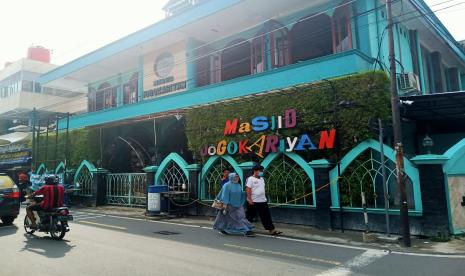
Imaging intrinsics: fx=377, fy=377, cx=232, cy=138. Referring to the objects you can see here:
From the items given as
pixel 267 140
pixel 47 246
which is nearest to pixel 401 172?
pixel 267 140

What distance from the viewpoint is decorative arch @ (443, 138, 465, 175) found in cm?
880

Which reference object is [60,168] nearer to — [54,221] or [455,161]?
[54,221]

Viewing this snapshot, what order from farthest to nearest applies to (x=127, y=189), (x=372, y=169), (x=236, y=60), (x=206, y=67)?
(x=206, y=67), (x=236, y=60), (x=127, y=189), (x=372, y=169)

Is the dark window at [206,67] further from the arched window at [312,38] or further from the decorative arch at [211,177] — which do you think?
the decorative arch at [211,177]

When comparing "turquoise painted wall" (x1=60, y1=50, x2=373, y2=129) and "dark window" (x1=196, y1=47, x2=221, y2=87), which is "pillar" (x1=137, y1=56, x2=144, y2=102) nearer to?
"turquoise painted wall" (x1=60, y1=50, x2=373, y2=129)

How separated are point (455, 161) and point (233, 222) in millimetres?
5602

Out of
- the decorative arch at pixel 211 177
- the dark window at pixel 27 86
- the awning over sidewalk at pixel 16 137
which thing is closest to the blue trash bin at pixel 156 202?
the decorative arch at pixel 211 177

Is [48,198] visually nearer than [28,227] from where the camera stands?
Yes

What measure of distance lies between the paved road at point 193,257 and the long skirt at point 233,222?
1.01ft

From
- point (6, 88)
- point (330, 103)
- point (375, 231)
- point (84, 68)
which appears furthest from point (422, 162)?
point (6, 88)

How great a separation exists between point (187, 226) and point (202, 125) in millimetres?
4443

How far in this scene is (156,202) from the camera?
13289 mm

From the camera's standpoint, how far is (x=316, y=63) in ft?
40.0

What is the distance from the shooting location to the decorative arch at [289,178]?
11078mm
